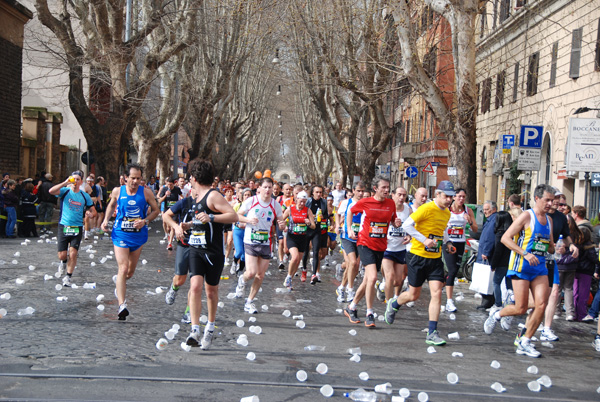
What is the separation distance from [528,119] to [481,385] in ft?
71.0

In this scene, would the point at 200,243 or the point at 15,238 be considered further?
the point at 15,238

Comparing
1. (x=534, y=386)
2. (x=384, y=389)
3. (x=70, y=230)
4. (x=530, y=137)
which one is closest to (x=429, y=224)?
(x=534, y=386)

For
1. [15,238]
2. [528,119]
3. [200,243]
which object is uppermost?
[528,119]

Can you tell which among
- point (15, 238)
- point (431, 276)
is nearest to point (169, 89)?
point (15, 238)

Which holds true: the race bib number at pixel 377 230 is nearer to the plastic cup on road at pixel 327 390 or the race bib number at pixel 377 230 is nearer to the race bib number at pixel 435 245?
the race bib number at pixel 435 245

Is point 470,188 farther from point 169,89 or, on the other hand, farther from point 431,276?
point 169,89

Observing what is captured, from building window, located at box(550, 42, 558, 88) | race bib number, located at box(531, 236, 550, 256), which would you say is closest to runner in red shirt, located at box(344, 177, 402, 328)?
race bib number, located at box(531, 236, 550, 256)

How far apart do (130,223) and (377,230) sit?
2.95 meters

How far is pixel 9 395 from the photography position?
5.30 metres

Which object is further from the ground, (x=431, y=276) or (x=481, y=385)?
(x=431, y=276)

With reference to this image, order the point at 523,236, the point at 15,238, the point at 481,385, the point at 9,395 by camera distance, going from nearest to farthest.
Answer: the point at 9,395, the point at 481,385, the point at 523,236, the point at 15,238

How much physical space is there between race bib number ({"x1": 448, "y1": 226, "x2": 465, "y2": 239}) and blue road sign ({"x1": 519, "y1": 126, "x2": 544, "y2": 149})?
188 inches

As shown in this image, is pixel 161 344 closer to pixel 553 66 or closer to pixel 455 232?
pixel 455 232

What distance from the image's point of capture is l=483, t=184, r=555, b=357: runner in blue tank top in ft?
25.2
